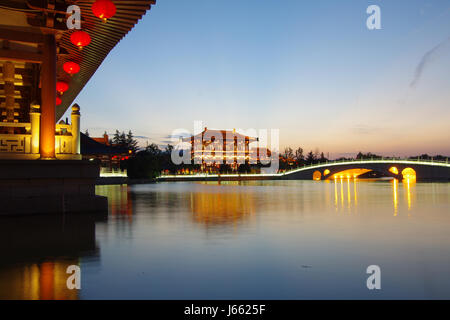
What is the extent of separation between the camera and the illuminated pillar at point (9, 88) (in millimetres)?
11195

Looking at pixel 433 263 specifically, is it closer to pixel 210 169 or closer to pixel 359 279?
pixel 359 279

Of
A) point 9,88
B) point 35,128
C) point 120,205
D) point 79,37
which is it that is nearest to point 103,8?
point 79,37

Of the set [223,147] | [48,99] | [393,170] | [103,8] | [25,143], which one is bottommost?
[393,170]

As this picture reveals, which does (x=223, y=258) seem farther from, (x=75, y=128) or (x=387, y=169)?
(x=387, y=169)

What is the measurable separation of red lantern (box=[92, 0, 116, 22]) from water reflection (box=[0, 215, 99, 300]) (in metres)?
4.15

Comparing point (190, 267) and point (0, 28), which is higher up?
point (0, 28)

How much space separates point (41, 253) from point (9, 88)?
31.9ft

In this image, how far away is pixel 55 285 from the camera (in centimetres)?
325

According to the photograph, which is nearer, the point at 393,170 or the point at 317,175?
the point at 393,170

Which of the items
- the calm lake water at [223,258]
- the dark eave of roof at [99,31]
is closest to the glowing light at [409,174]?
the calm lake water at [223,258]

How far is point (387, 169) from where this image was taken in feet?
175

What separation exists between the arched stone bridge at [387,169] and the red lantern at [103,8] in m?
48.2
